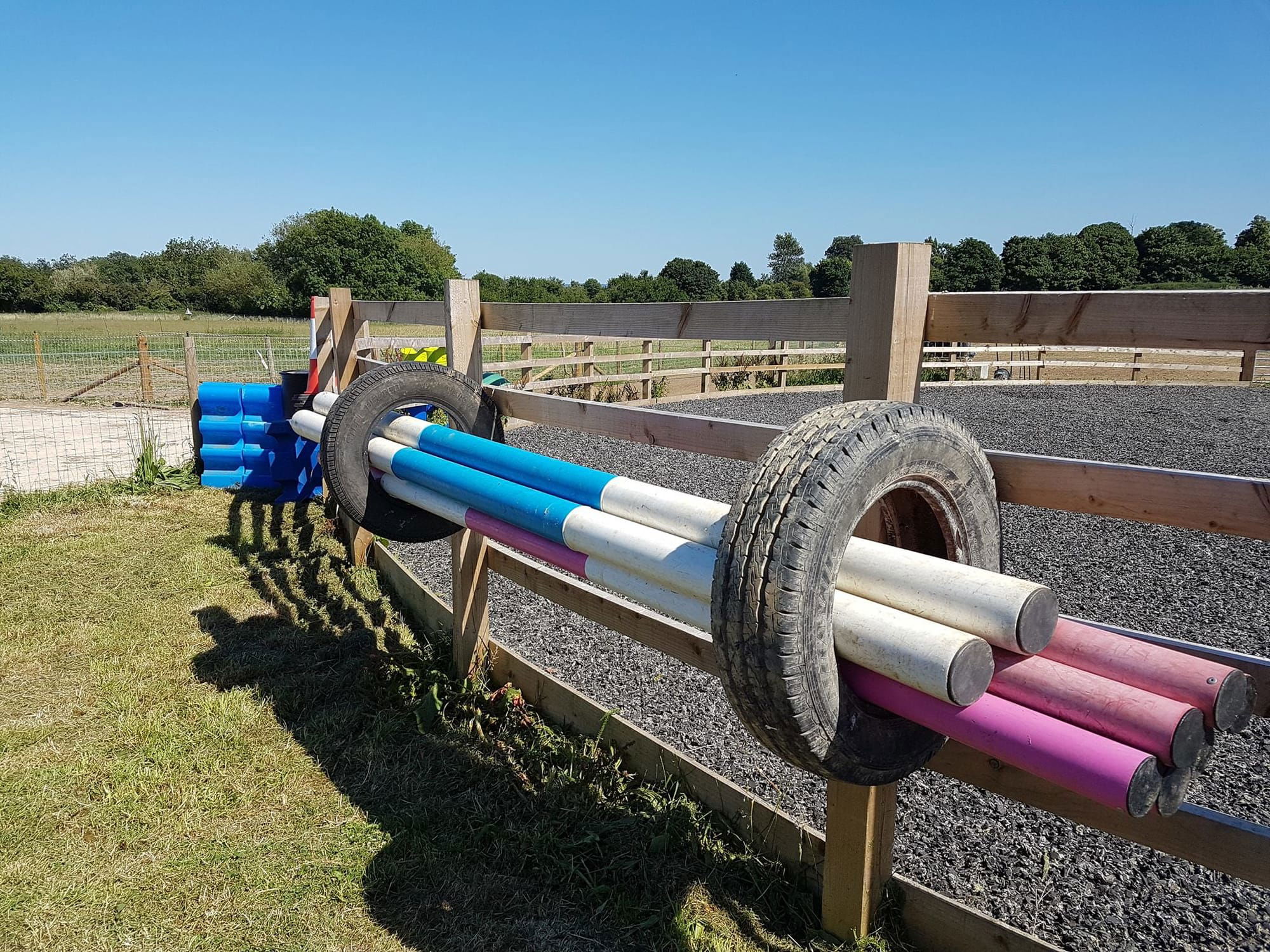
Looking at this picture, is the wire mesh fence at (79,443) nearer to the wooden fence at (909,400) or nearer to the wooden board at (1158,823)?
the wooden fence at (909,400)

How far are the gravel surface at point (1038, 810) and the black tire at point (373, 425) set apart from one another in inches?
51.2

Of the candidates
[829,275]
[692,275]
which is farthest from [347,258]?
[829,275]

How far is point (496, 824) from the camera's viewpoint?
287 cm

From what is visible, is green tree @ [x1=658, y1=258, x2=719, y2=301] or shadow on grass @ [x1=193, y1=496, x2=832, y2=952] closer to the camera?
shadow on grass @ [x1=193, y1=496, x2=832, y2=952]

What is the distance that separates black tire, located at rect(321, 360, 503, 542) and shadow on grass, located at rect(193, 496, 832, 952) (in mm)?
892

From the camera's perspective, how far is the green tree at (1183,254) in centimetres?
4194

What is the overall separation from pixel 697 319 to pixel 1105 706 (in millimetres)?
1710

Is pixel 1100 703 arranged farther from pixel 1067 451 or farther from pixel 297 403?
pixel 1067 451

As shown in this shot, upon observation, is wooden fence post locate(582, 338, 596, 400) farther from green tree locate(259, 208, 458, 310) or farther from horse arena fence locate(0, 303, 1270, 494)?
green tree locate(259, 208, 458, 310)

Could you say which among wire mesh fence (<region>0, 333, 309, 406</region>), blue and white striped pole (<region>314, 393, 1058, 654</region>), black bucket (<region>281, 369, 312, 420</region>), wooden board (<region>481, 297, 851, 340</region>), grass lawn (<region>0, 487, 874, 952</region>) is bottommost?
grass lawn (<region>0, 487, 874, 952</region>)

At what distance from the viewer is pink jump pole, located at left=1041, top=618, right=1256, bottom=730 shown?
1271mm

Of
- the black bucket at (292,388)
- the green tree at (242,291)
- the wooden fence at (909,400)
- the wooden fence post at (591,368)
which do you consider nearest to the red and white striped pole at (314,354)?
the black bucket at (292,388)

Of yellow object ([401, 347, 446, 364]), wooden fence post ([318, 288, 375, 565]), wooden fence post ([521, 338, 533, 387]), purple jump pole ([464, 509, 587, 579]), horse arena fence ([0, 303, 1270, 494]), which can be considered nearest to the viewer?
purple jump pole ([464, 509, 587, 579])

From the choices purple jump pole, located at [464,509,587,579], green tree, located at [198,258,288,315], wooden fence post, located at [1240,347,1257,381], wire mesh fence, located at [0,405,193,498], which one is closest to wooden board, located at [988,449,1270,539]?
purple jump pole, located at [464,509,587,579]
